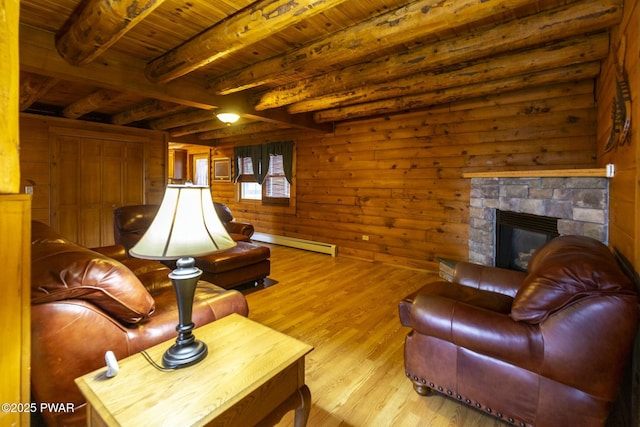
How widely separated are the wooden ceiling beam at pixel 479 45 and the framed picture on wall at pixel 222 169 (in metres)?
4.20

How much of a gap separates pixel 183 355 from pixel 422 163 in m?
4.07

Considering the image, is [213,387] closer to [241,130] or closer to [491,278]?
[491,278]

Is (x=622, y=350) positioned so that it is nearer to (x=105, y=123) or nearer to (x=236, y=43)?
(x=236, y=43)

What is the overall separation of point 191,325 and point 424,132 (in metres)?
4.12

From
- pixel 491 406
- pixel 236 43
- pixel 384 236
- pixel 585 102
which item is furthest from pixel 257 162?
pixel 491 406

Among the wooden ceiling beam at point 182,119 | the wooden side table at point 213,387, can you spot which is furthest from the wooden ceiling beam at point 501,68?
the wooden side table at point 213,387

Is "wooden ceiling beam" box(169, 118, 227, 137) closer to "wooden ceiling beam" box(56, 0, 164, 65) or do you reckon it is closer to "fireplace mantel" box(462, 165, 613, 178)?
"wooden ceiling beam" box(56, 0, 164, 65)

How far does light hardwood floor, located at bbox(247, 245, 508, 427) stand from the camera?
1.64 m

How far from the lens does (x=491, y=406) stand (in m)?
1.48

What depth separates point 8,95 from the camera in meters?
0.96

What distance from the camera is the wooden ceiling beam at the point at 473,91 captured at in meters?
2.90

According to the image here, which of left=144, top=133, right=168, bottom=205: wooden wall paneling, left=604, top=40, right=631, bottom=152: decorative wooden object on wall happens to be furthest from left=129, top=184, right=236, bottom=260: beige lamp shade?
left=144, top=133, right=168, bottom=205: wooden wall paneling

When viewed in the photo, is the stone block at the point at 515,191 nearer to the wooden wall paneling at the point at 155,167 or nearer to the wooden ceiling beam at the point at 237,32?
the wooden ceiling beam at the point at 237,32

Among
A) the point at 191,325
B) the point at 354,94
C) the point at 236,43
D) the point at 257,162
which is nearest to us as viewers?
the point at 191,325
